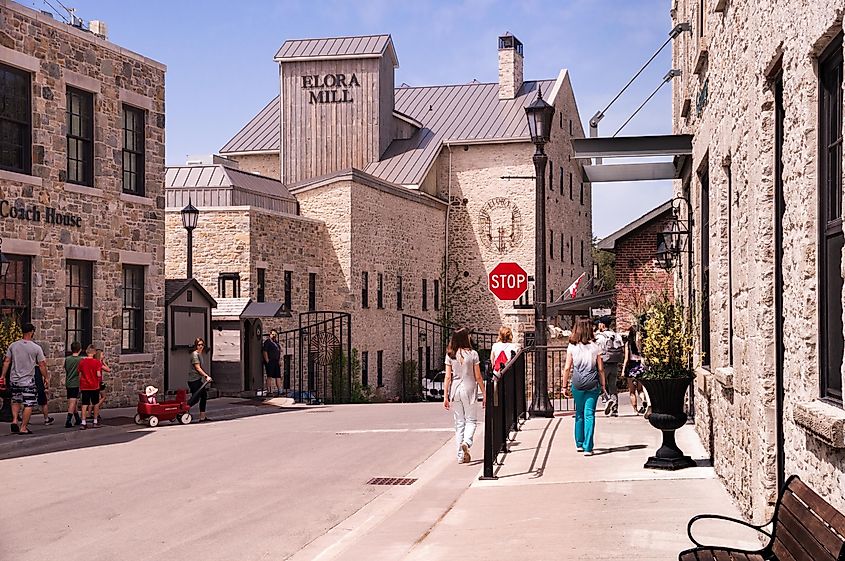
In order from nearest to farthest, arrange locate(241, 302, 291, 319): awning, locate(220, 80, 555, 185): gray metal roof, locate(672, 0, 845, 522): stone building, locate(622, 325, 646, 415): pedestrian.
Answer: locate(672, 0, 845, 522): stone building → locate(622, 325, 646, 415): pedestrian → locate(241, 302, 291, 319): awning → locate(220, 80, 555, 185): gray metal roof

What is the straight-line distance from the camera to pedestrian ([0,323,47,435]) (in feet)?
60.4

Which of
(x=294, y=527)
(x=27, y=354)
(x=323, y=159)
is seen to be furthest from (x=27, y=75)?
(x=323, y=159)

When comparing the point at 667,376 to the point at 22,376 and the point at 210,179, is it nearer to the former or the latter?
the point at 22,376

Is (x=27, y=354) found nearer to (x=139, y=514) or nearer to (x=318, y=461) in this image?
(x=318, y=461)

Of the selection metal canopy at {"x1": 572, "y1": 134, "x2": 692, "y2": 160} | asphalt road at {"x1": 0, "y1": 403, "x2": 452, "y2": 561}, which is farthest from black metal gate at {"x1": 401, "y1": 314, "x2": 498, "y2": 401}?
metal canopy at {"x1": 572, "y1": 134, "x2": 692, "y2": 160}

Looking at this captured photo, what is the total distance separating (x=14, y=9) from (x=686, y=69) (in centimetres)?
1307

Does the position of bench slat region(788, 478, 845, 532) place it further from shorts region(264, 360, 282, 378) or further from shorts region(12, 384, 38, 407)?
shorts region(264, 360, 282, 378)

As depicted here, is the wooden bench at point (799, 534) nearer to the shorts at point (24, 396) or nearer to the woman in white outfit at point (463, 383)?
the woman in white outfit at point (463, 383)

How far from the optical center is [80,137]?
23.9m

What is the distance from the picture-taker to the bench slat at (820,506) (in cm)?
467

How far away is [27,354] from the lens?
18.7m

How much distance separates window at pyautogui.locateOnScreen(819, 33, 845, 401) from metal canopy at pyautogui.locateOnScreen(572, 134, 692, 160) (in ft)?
28.9

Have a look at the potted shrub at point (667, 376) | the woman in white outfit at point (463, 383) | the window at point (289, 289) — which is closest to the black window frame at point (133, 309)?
the window at point (289, 289)

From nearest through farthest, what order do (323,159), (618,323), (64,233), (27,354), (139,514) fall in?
1. (139,514)
2. (27,354)
3. (64,233)
4. (618,323)
5. (323,159)
